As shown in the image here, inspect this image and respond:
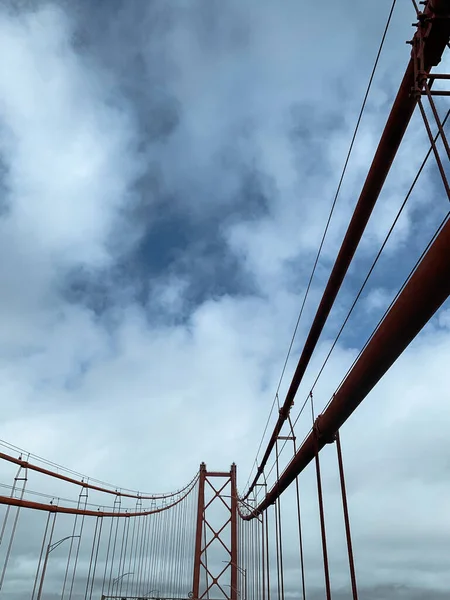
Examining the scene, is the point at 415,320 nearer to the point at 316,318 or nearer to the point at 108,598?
the point at 316,318

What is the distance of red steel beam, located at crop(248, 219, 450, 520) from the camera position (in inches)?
131

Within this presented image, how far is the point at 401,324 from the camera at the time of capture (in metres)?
4.12

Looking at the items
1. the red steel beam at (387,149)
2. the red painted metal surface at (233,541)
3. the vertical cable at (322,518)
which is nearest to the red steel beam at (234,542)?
the red painted metal surface at (233,541)

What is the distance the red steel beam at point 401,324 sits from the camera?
11.0 ft

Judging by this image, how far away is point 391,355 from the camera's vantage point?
4.66 metres

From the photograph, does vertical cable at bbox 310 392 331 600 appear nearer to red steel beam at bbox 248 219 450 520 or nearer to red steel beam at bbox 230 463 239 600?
red steel beam at bbox 248 219 450 520

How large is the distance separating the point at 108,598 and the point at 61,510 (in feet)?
29.0

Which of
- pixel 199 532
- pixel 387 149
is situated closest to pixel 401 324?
pixel 387 149

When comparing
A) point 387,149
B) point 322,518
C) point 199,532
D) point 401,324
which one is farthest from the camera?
point 199,532

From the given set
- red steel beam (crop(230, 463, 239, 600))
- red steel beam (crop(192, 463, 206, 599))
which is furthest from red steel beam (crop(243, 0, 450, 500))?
red steel beam (crop(230, 463, 239, 600))

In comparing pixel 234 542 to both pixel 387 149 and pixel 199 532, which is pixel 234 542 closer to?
pixel 199 532

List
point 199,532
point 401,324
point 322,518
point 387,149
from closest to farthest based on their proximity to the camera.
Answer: point 401,324 → point 387,149 → point 322,518 → point 199,532

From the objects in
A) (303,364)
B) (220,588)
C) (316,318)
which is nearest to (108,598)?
(220,588)

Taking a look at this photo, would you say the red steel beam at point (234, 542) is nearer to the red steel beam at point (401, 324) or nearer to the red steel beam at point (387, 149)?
the red steel beam at point (401, 324)
